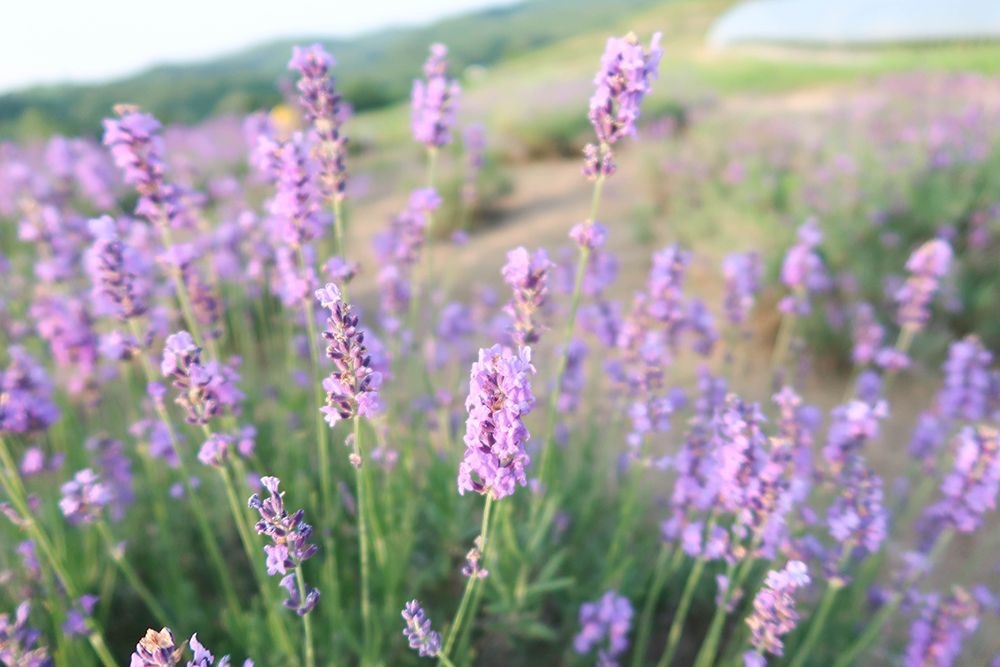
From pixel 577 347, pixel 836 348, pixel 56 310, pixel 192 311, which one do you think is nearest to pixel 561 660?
pixel 577 347

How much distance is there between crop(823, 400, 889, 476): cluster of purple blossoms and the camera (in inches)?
73.8

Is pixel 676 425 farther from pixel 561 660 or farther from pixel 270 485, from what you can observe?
pixel 270 485

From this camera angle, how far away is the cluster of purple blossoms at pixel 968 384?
2.62 m

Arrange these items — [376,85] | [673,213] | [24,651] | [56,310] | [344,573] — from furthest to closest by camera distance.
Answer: [376,85], [673,213], [56,310], [344,573], [24,651]

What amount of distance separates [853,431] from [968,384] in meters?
1.28

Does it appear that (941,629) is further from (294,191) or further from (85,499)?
(85,499)

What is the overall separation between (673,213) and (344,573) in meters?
5.55

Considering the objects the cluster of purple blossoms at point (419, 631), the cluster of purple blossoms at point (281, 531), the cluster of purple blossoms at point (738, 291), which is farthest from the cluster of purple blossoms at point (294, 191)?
the cluster of purple blossoms at point (738, 291)

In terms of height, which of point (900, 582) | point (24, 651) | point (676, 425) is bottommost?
point (676, 425)

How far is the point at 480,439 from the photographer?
116 cm

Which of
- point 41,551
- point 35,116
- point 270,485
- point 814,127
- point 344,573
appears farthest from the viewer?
point 35,116

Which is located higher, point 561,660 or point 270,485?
point 270,485

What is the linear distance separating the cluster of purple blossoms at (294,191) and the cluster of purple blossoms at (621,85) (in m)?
0.77

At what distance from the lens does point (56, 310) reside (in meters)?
2.59
